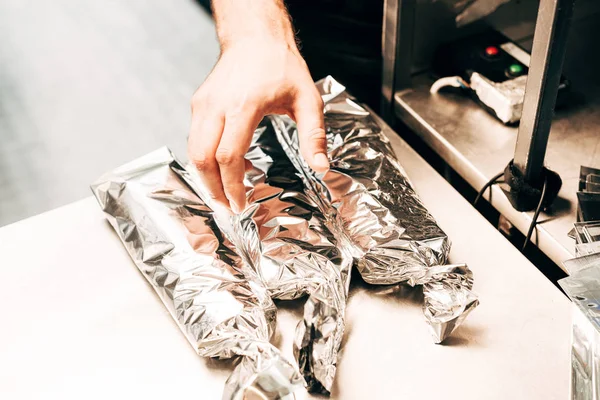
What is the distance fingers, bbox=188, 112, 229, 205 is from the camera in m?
0.71

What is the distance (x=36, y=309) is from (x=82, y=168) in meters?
0.68

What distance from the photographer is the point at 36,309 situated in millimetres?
742

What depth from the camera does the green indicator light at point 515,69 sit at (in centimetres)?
93

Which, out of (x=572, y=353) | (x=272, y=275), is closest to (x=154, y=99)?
(x=272, y=275)

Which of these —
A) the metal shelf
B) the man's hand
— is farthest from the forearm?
the metal shelf

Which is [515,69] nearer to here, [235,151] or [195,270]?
[235,151]

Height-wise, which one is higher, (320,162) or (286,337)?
(320,162)

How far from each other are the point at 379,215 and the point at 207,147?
25 cm

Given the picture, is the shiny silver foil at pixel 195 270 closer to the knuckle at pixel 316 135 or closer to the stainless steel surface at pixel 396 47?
the knuckle at pixel 316 135

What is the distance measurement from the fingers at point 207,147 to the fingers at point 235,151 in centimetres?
1

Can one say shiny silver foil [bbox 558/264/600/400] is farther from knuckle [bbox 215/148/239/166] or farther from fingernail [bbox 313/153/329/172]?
knuckle [bbox 215/148/239/166]

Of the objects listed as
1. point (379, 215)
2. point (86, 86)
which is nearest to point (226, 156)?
point (379, 215)

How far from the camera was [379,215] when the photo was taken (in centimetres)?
73

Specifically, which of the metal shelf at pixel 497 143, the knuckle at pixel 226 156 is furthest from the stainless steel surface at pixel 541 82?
the knuckle at pixel 226 156
